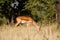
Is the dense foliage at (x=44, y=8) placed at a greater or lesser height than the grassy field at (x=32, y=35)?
lesser

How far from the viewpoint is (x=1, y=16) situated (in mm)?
20688

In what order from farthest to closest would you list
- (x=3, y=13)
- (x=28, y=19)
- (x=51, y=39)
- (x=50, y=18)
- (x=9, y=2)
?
(x=3, y=13)
(x=9, y=2)
(x=50, y=18)
(x=28, y=19)
(x=51, y=39)

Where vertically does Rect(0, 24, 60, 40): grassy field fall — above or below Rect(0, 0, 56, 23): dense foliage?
above

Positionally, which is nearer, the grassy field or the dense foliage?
the grassy field

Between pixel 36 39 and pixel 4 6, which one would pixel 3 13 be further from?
pixel 36 39

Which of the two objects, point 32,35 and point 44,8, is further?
point 44,8

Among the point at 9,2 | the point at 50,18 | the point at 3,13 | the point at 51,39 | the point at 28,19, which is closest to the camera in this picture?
the point at 51,39

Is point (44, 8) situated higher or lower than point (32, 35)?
lower

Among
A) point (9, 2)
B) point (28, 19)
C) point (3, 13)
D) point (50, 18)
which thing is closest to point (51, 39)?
point (28, 19)

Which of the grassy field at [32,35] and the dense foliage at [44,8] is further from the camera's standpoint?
the dense foliage at [44,8]

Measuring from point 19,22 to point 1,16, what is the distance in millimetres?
4215

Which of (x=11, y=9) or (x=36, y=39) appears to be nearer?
(x=36, y=39)

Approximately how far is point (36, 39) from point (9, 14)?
14821 millimetres

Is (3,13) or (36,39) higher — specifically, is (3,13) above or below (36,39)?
below
